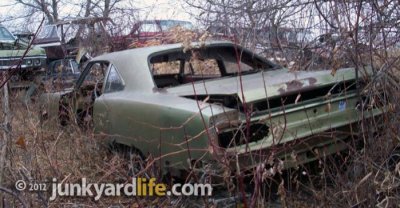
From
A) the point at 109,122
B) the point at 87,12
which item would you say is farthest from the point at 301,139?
the point at 87,12

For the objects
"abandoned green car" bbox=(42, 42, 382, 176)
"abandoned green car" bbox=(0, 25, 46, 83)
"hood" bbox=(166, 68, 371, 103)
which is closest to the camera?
"abandoned green car" bbox=(42, 42, 382, 176)

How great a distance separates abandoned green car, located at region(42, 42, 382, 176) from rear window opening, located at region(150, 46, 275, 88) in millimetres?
214

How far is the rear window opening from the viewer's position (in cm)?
507

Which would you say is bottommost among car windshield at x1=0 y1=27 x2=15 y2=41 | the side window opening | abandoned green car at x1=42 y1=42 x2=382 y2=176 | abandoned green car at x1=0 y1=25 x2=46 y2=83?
abandoned green car at x1=42 y1=42 x2=382 y2=176

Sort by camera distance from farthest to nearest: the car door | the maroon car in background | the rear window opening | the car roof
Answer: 1. the maroon car in background
2. the rear window opening
3. the car door
4. the car roof

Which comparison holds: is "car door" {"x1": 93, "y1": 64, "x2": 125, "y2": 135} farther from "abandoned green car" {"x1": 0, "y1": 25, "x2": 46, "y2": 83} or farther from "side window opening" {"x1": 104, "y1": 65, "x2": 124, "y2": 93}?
"abandoned green car" {"x1": 0, "y1": 25, "x2": 46, "y2": 83}

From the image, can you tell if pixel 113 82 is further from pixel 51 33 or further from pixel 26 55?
pixel 51 33

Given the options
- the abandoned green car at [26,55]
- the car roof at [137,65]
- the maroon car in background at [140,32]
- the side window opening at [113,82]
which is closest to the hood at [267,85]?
the car roof at [137,65]

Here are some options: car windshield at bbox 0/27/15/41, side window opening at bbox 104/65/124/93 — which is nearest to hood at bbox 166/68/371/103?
side window opening at bbox 104/65/124/93

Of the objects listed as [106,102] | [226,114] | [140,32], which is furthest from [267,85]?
[140,32]

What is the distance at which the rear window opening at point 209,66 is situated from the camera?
5074 mm

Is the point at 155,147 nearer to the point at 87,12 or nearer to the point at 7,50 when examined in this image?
the point at 7,50

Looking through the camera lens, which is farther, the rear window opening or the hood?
the rear window opening

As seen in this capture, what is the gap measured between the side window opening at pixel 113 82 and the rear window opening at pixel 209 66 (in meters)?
0.40
